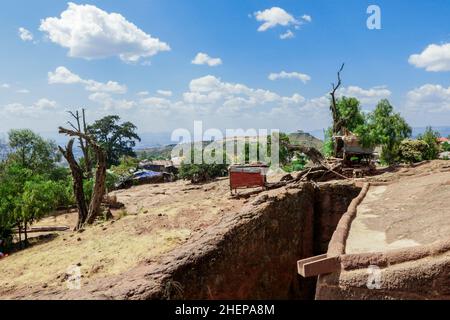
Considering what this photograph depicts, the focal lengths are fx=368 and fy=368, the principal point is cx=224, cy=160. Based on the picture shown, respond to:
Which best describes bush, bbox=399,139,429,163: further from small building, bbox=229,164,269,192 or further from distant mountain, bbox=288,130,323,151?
small building, bbox=229,164,269,192

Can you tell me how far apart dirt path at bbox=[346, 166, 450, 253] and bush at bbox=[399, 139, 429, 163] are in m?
18.7

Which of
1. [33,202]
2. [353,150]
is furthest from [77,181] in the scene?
[353,150]

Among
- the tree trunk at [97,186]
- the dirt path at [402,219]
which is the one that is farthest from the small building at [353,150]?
the tree trunk at [97,186]

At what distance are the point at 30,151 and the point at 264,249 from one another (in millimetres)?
35634

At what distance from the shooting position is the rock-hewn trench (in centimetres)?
677

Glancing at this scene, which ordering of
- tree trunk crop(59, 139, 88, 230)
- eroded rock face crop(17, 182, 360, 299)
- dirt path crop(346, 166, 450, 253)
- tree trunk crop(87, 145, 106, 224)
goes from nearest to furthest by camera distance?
1. dirt path crop(346, 166, 450, 253)
2. eroded rock face crop(17, 182, 360, 299)
3. tree trunk crop(87, 145, 106, 224)
4. tree trunk crop(59, 139, 88, 230)

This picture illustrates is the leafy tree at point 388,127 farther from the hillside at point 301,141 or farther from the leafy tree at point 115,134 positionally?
the leafy tree at point 115,134

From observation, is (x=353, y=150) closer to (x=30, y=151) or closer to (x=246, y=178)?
(x=246, y=178)

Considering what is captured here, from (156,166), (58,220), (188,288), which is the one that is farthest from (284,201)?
(156,166)

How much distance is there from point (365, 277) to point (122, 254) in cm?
667

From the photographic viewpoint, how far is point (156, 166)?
4269 cm

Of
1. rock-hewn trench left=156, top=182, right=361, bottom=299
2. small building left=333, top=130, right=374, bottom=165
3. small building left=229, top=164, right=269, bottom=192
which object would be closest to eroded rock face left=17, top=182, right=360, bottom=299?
rock-hewn trench left=156, top=182, right=361, bottom=299

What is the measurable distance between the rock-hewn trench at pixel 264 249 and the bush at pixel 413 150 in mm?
16459

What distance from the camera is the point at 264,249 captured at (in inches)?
331
